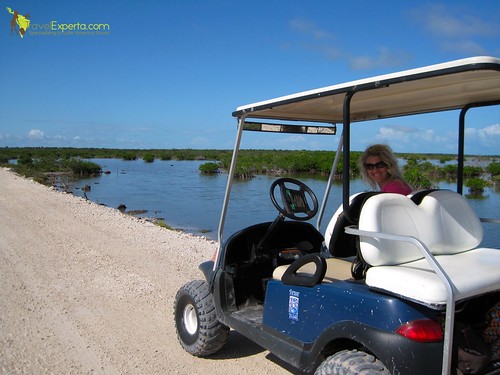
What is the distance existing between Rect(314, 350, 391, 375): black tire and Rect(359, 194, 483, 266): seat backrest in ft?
1.57

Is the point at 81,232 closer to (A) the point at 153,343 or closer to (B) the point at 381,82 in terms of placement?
(A) the point at 153,343

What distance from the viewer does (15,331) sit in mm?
4348

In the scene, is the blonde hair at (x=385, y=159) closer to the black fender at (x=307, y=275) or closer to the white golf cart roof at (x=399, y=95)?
the white golf cart roof at (x=399, y=95)

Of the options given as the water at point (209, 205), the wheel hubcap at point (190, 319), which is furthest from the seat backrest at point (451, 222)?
the water at point (209, 205)

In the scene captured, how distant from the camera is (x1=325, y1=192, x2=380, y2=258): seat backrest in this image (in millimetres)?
2811

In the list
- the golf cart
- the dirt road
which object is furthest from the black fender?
the dirt road

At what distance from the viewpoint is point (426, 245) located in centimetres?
280

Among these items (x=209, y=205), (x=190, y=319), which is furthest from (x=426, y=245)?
(x=209, y=205)

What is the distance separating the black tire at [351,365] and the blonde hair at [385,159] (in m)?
1.56

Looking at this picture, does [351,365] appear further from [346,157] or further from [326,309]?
[346,157]

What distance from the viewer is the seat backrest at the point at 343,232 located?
9.22ft

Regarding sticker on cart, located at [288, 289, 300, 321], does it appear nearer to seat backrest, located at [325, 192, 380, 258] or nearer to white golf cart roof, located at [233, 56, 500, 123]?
seat backrest, located at [325, 192, 380, 258]

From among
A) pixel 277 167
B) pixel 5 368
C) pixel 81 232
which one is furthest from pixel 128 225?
pixel 277 167

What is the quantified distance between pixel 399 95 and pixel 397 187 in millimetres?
699
